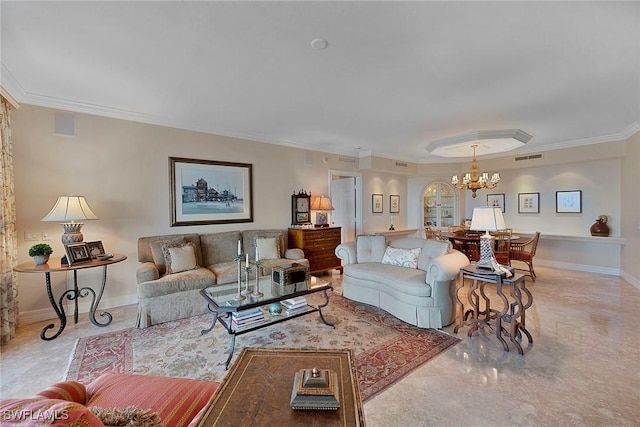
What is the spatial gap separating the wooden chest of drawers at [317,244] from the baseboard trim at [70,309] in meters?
2.67

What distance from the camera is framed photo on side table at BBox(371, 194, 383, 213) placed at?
7.12 m

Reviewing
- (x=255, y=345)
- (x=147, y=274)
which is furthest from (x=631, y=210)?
(x=147, y=274)

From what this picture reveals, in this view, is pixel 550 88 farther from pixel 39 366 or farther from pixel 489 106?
pixel 39 366

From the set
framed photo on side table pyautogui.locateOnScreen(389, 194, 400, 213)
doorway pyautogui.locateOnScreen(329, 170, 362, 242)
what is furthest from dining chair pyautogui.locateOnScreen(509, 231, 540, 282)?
doorway pyautogui.locateOnScreen(329, 170, 362, 242)

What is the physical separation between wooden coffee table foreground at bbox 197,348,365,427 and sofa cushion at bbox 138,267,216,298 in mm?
2270

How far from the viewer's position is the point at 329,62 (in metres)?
2.61

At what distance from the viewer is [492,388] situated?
6.94ft

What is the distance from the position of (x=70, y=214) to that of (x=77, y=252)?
→ 434 mm

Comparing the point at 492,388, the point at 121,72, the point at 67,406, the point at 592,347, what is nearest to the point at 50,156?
the point at 121,72

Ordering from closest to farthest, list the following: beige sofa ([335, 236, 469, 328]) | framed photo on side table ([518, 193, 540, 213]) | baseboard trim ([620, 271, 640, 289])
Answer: beige sofa ([335, 236, 469, 328])
baseboard trim ([620, 271, 640, 289])
framed photo on side table ([518, 193, 540, 213])

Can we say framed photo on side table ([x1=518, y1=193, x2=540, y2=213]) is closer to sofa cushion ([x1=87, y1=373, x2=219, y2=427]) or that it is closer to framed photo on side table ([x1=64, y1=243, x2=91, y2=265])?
sofa cushion ([x1=87, y1=373, x2=219, y2=427])

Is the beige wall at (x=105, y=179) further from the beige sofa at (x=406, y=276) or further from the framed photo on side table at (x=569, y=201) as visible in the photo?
the framed photo on side table at (x=569, y=201)

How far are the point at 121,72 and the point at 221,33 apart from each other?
135cm

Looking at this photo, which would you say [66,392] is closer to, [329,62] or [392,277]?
[329,62]
